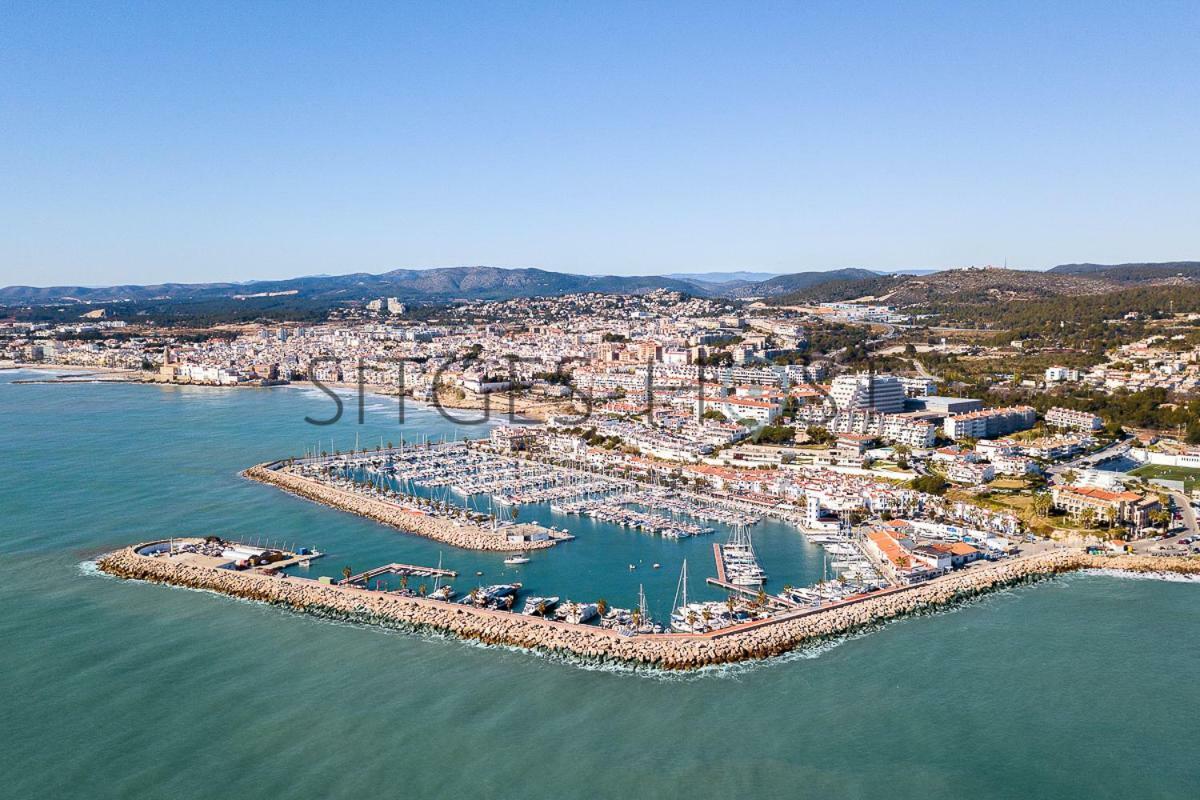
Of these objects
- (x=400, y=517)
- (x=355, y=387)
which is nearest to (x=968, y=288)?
(x=355, y=387)

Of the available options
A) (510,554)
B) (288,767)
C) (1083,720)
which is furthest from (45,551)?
(1083,720)

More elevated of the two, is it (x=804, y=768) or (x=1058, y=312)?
(x=1058, y=312)

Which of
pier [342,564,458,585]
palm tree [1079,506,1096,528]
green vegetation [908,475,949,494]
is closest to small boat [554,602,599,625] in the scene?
pier [342,564,458,585]

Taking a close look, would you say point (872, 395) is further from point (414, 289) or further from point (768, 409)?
point (414, 289)

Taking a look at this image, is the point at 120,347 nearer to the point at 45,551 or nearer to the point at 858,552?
the point at 45,551

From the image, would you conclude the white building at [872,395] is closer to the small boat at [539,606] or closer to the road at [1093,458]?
the road at [1093,458]

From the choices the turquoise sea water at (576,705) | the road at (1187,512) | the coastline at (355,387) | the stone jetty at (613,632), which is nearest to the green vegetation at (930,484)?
the stone jetty at (613,632)
